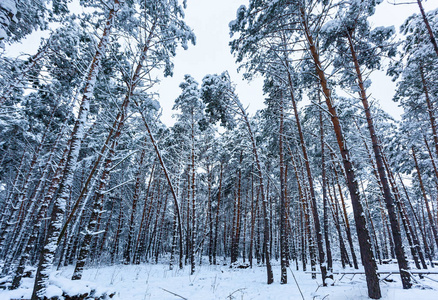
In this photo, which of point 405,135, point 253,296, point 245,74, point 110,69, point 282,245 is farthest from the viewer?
point 405,135

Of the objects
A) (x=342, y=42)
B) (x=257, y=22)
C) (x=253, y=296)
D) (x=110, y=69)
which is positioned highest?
(x=342, y=42)

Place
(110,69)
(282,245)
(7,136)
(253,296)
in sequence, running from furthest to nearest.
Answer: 1. (7,136)
2. (282,245)
3. (110,69)
4. (253,296)

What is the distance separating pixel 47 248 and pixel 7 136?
16.4 metres

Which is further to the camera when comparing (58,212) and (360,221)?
(360,221)

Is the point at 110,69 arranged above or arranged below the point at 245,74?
below

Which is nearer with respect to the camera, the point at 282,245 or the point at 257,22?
the point at 257,22

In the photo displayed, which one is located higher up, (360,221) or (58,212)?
(360,221)

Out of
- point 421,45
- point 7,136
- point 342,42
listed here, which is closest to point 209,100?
point 342,42

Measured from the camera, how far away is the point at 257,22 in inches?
266

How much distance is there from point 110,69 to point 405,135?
703 inches

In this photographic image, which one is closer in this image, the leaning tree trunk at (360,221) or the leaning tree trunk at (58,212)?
the leaning tree trunk at (58,212)

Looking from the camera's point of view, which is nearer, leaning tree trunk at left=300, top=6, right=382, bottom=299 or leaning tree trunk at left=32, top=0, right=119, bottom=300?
leaning tree trunk at left=32, top=0, right=119, bottom=300

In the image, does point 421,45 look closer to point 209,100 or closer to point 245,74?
point 245,74

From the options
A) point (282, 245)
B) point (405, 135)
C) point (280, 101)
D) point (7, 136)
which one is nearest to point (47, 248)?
point (282, 245)
